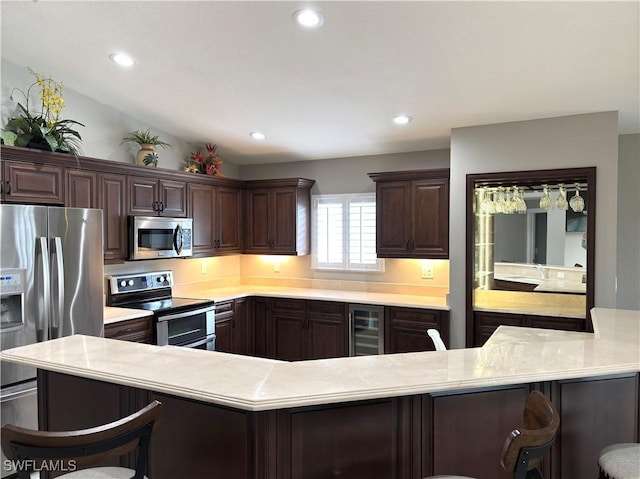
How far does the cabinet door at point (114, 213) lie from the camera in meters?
3.91

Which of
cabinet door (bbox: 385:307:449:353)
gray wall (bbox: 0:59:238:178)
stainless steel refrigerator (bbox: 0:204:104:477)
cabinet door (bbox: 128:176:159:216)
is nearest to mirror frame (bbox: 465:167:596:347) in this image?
cabinet door (bbox: 385:307:449:353)

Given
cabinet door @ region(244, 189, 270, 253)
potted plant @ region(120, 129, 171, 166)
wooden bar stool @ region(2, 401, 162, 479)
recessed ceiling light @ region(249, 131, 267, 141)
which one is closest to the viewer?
wooden bar stool @ region(2, 401, 162, 479)

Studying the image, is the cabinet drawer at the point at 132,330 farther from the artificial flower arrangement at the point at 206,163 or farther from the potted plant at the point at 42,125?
the artificial flower arrangement at the point at 206,163

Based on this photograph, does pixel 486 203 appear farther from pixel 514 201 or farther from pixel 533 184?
pixel 533 184

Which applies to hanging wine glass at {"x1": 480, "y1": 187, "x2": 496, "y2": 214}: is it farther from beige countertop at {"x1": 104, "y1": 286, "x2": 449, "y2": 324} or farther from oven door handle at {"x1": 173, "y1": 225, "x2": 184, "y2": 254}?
oven door handle at {"x1": 173, "y1": 225, "x2": 184, "y2": 254}

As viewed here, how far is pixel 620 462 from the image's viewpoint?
5.54 ft

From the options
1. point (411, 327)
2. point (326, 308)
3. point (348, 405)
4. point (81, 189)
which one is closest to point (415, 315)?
point (411, 327)

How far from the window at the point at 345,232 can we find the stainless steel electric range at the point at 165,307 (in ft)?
5.37

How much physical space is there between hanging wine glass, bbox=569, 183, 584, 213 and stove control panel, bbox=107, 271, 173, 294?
4.10m

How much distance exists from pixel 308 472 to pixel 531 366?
970 mm

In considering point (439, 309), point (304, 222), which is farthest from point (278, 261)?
point (439, 309)

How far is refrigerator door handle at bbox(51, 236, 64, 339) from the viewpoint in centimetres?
306

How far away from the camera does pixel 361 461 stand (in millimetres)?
1686

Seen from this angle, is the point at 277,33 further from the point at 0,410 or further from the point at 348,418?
the point at 0,410
